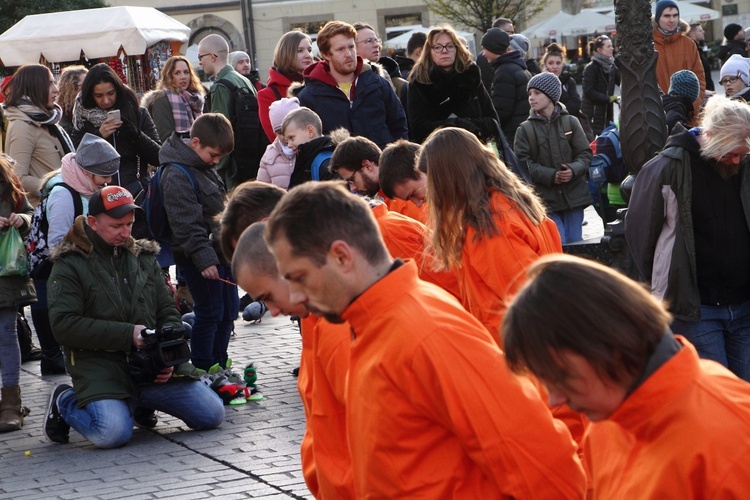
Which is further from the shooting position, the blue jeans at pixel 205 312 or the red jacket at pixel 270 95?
the red jacket at pixel 270 95

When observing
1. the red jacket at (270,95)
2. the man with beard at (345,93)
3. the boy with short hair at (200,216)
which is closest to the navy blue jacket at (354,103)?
the man with beard at (345,93)

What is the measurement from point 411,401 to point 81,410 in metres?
4.72

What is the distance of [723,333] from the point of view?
580 cm

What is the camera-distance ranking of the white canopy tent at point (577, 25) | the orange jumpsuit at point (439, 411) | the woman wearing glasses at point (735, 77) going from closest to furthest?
the orange jumpsuit at point (439, 411) < the woman wearing glasses at point (735, 77) < the white canopy tent at point (577, 25)

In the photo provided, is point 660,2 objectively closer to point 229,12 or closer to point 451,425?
point 451,425

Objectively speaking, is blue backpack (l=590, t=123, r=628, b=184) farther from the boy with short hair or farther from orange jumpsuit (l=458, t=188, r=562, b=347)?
orange jumpsuit (l=458, t=188, r=562, b=347)

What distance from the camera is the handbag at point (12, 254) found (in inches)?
311

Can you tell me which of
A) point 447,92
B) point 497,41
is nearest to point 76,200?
point 447,92

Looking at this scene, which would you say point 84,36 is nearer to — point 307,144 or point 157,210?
point 157,210

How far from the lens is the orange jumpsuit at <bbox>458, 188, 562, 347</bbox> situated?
15.0ft

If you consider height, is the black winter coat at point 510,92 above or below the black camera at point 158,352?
above

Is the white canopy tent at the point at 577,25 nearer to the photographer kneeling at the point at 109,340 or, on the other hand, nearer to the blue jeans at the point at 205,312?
the blue jeans at the point at 205,312

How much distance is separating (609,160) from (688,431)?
819 cm

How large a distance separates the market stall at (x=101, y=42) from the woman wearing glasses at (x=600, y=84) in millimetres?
7260
